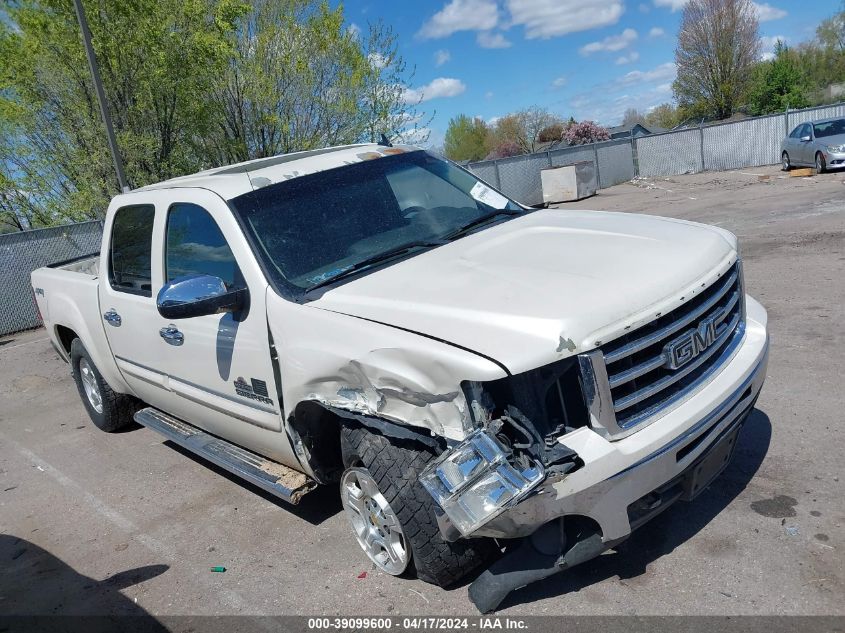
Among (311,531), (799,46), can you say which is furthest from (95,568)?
(799,46)

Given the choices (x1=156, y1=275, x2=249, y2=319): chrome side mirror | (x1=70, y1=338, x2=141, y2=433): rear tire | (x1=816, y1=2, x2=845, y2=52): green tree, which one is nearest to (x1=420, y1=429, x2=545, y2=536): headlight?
(x1=156, y1=275, x2=249, y2=319): chrome side mirror

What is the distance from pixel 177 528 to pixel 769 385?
4028mm

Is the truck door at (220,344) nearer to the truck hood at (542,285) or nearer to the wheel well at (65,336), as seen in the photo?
the truck hood at (542,285)

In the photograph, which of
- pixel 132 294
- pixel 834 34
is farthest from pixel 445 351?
pixel 834 34

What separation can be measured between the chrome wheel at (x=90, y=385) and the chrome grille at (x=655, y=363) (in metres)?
4.80

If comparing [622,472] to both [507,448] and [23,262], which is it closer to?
[507,448]

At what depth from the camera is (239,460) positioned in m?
4.08

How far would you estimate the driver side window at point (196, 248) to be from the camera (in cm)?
378

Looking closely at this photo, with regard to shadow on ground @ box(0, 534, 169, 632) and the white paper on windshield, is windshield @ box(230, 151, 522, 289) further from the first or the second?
shadow on ground @ box(0, 534, 169, 632)

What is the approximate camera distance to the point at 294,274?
11.6ft

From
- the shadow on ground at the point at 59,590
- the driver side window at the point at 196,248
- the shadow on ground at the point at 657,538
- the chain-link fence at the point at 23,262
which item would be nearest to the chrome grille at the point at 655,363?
the shadow on ground at the point at 657,538

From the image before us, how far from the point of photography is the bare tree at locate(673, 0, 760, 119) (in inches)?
2133

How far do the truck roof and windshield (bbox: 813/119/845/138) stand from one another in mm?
18528

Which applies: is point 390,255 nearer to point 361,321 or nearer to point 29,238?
point 361,321
